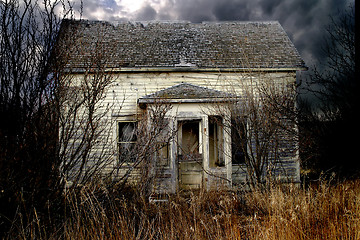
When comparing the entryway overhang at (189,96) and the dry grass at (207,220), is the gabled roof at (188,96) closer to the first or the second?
the entryway overhang at (189,96)

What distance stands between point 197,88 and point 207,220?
5809mm

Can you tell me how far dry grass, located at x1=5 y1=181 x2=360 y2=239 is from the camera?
355 cm

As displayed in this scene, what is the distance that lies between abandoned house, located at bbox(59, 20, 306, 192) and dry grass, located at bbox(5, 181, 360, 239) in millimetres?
2520

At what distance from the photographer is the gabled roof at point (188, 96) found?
330 inches

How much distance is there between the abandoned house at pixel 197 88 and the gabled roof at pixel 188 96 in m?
0.03

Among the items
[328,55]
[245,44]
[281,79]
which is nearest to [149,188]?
[328,55]

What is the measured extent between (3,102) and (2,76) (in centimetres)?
34

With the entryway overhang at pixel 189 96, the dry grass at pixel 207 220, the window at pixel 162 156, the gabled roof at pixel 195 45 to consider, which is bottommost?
the dry grass at pixel 207 220

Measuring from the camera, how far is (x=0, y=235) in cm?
358

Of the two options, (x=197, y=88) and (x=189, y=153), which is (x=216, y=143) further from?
(x=197, y=88)

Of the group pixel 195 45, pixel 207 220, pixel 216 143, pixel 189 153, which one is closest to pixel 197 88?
pixel 216 143

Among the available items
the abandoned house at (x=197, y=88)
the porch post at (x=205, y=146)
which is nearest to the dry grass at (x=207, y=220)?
the porch post at (x=205, y=146)

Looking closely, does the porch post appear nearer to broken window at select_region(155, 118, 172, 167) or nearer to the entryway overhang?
the entryway overhang

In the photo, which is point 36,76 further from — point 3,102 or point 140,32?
point 140,32
